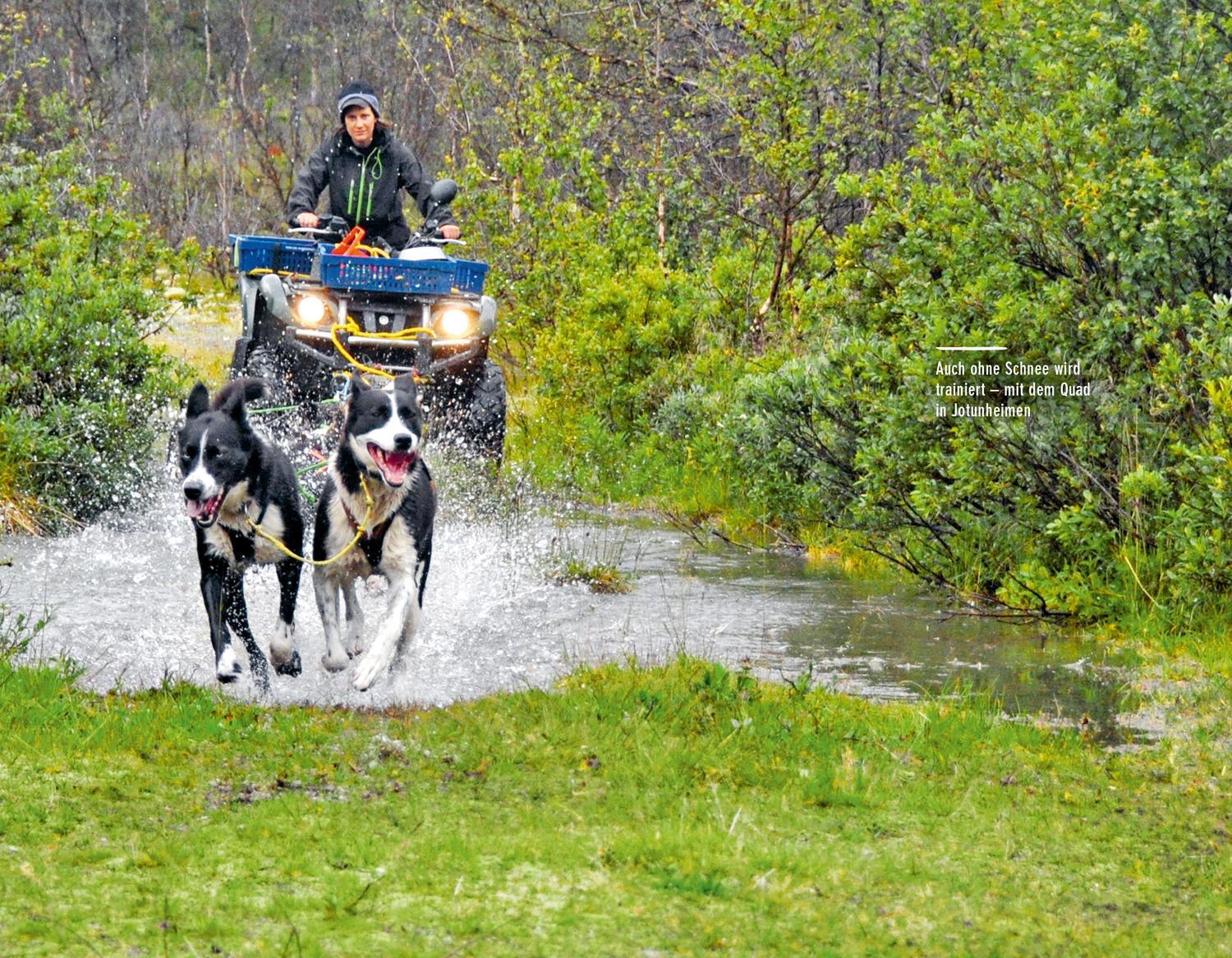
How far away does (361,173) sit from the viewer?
1085 cm

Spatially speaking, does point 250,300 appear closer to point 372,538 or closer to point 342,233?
point 342,233

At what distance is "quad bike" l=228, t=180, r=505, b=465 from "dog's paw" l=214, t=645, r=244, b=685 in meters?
3.42

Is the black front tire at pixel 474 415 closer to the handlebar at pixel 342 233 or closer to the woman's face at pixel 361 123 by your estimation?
the handlebar at pixel 342 233

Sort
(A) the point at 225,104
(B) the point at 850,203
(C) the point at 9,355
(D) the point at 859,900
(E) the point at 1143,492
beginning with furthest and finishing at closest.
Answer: (A) the point at 225,104, (B) the point at 850,203, (C) the point at 9,355, (E) the point at 1143,492, (D) the point at 859,900

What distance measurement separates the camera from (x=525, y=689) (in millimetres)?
6465

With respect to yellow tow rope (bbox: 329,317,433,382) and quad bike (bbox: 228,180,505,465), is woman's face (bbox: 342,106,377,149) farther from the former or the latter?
yellow tow rope (bbox: 329,317,433,382)

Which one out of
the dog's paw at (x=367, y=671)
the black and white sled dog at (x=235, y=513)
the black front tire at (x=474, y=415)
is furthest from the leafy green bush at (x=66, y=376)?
the dog's paw at (x=367, y=671)

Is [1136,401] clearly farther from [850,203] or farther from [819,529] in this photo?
[850,203]

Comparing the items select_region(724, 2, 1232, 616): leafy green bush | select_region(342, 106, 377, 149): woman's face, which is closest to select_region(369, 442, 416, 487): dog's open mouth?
select_region(724, 2, 1232, 616): leafy green bush

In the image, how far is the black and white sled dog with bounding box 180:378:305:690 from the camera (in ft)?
20.5

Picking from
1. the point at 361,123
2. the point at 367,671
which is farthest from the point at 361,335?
the point at 367,671

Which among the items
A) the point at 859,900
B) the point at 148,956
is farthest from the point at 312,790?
the point at 859,900

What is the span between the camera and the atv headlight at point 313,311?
1005cm

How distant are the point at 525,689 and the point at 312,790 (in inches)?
61.9
